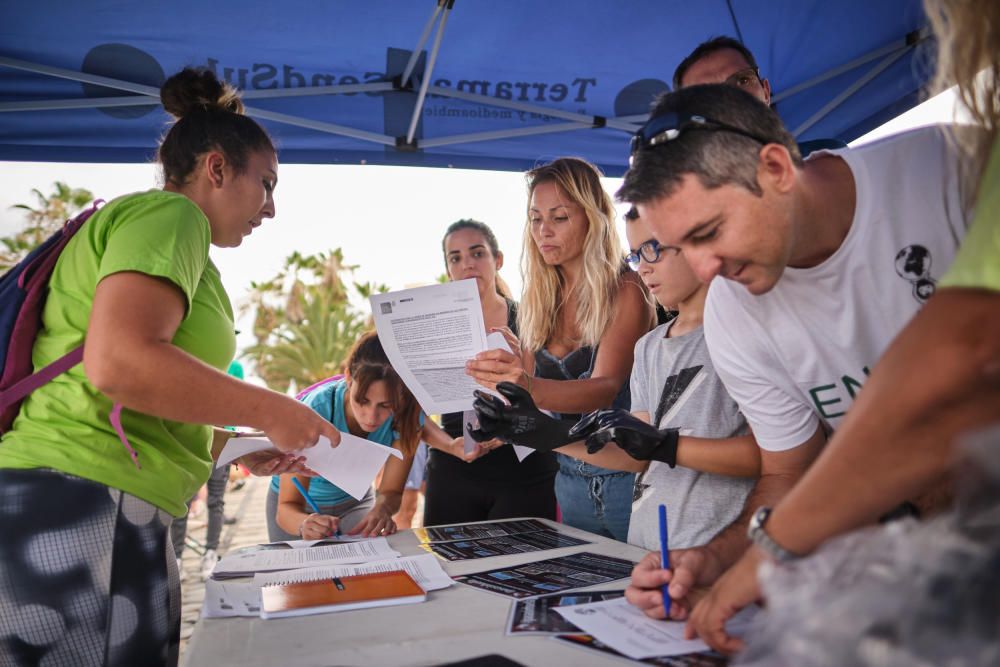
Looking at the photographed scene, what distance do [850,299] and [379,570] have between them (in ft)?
3.59

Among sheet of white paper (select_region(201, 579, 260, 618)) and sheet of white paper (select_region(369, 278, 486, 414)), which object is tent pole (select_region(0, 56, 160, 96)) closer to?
sheet of white paper (select_region(369, 278, 486, 414))

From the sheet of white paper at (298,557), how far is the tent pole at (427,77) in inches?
79.0

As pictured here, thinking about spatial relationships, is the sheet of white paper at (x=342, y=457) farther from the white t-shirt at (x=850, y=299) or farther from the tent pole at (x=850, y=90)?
the tent pole at (x=850, y=90)

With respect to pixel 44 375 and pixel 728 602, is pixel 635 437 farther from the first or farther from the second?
pixel 44 375

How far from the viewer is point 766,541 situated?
2.52ft

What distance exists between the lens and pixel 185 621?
3.88 metres

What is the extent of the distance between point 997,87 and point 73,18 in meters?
3.03

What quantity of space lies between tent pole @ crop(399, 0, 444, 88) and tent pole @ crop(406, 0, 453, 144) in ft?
0.10

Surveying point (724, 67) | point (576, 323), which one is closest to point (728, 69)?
point (724, 67)

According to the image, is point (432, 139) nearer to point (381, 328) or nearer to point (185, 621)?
point (381, 328)

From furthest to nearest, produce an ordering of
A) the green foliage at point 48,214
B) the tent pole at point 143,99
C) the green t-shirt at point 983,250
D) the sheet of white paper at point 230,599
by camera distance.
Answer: the green foliage at point 48,214, the tent pole at point 143,99, the sheet of white paper at point 230,599, the green t-shirt at point 983,250

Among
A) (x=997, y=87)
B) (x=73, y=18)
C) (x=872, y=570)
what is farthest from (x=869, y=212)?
(x=73, y=18)

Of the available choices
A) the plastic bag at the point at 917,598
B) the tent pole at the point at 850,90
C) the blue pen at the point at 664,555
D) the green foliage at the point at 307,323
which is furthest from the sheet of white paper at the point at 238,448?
the green foliage at the point at 307,323

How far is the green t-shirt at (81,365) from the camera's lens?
1.19 m
